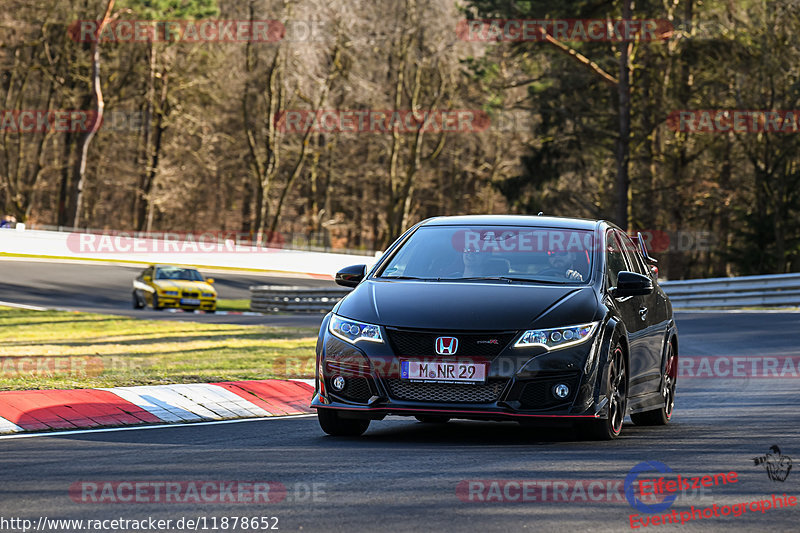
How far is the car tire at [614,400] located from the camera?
8219mm

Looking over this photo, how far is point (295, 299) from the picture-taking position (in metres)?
34.6

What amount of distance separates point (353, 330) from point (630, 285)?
2.18 m

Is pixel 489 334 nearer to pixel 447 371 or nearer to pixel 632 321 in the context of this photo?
pixel 447 371

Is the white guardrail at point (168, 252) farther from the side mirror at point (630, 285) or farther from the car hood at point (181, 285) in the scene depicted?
the side mirror at point (630, 285)

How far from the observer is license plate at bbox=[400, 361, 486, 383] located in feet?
25.6

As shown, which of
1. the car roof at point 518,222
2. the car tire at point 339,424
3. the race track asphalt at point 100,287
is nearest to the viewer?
the car tire at point 339,424

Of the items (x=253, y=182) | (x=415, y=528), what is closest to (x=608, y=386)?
(x=415, y=528)

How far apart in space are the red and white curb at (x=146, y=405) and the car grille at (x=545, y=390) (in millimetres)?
3119

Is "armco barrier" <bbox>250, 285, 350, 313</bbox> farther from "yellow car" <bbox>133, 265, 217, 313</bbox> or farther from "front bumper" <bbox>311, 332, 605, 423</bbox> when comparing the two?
"front bumper" <bbox>311, 332, 605, 423</bbox>

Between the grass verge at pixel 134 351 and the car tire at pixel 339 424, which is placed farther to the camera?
the grass verge at pixel 134 351

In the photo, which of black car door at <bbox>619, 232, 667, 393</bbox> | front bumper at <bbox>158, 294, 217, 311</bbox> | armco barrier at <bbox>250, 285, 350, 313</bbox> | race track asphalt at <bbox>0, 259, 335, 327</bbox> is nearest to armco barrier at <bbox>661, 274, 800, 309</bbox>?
armco barrier at <bbox>250, 285, 350, 313</bbox>

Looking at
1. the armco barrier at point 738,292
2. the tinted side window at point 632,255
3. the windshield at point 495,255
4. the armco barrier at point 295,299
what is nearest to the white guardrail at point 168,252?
the armco barrier at point 295,299

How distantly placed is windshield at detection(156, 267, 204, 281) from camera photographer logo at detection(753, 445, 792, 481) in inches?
1121

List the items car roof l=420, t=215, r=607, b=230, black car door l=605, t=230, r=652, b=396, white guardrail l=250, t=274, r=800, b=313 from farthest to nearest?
white guardrail l=250, t=274, r=800, b=313
car roof l=420, t=215, r=607, b=230
black car door l=605, t=230, r=652, b=396
